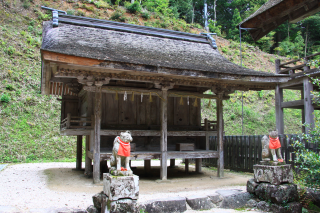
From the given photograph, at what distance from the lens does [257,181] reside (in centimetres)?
721

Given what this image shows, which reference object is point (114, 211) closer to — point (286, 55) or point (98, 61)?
point (98, 61)

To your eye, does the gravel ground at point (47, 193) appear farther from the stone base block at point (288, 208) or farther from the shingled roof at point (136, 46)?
the shingled roof at point (136, 46)

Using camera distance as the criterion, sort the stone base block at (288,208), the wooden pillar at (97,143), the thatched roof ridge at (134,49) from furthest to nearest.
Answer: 1. the wooden pillar at (97,143)
2. the thatched roof ridge at (134,49)
3. the stone base block at (288,208)

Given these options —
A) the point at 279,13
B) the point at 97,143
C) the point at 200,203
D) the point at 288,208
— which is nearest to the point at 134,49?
the point at 97,143

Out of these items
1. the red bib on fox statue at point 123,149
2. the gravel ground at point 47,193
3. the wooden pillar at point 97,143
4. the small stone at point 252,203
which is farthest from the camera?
the wooden pillar at point 97,143

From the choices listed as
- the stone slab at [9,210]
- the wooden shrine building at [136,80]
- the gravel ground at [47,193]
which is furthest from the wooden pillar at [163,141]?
the stone slab at [9,210]

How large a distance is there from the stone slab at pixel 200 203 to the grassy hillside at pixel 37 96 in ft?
34.1

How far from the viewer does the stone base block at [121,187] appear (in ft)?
17.1

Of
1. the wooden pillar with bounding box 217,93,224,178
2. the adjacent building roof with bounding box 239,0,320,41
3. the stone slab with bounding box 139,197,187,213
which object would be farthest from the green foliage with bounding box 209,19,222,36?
the stone slab with bounding box 139,197,187,213

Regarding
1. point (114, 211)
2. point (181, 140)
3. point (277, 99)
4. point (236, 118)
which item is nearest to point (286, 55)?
point (236, 118)

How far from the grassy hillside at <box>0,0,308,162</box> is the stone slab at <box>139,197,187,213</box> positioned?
10.9m

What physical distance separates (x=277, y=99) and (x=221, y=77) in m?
7.58

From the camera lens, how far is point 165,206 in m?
6.10

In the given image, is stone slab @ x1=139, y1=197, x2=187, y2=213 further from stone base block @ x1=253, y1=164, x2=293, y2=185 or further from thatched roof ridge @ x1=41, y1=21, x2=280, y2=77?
thatched roof ridge @ x1=41, y1=21, x2=280, y2=77
